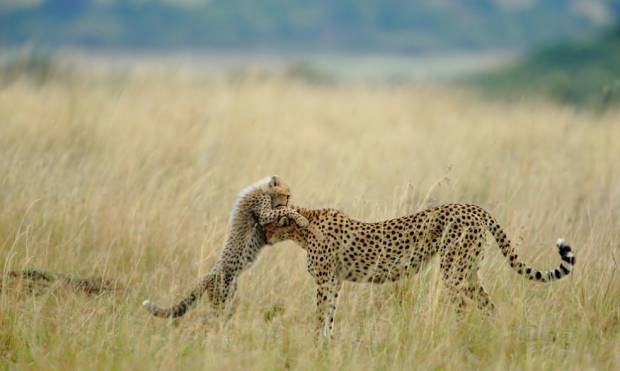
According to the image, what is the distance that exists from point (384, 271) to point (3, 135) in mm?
3827

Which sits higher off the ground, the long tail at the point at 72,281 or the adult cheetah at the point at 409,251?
the adult cheetah at the point at 409,251

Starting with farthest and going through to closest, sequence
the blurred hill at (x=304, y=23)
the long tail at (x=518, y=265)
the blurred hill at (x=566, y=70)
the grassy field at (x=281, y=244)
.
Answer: the blurred hill at (x=304, y=23) → the blurred hill at (x=566, y=70) → the long tail at (x=518, y=265) → the grassy field at (x=281, y=244)

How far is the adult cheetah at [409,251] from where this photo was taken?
411cm

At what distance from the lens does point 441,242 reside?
4.10 meters

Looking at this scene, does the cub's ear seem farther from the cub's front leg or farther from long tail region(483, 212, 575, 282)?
long tail region(483, 212, 575, 282)

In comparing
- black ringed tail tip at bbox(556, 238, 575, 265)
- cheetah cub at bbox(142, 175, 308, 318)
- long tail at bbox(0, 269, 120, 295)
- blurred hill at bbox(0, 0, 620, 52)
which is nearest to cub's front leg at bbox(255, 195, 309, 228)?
cheetah cub at bbox(142, 175, 308, 318)

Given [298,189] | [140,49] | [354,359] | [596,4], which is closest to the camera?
[354,359]

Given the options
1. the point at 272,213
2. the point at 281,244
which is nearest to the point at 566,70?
the point at 281,244

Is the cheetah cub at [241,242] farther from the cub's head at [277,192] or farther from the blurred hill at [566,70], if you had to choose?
the blurred hill at [566,70]

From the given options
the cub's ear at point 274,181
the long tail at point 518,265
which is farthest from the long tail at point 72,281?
the long tail at point 518,265

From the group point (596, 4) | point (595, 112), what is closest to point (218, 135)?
point (595, 112)

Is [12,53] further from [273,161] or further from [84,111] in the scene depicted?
[273,161]

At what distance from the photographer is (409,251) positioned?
13.7ft

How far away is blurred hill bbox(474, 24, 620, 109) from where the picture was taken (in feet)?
59.8
